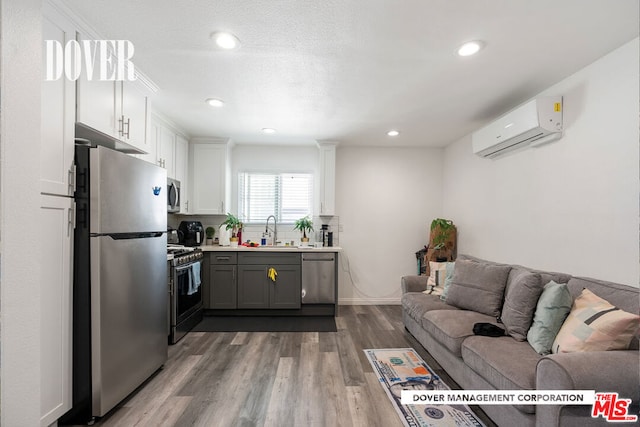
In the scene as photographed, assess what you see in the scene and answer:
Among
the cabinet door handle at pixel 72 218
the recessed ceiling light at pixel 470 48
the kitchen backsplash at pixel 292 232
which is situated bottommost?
the kitchen backsplash at pixel 292 232

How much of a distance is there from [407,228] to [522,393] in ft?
11.0

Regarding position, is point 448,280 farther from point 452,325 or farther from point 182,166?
point 182,166

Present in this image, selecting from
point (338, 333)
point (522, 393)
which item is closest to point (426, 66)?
point (522, 393)

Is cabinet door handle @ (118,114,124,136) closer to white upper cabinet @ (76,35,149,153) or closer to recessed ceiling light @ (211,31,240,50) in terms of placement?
white upper cabinet @ (76,35,149,153)

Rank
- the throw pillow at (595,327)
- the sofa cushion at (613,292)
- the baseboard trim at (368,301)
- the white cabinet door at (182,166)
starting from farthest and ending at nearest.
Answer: the baseboard trim at (368,301) < the white cabinet door at (182,166) < the sofa cushion at (613,292) < the throw pillow at (595,327)

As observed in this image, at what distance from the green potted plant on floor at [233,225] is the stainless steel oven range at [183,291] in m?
0.60

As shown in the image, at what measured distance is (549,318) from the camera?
1944 mm

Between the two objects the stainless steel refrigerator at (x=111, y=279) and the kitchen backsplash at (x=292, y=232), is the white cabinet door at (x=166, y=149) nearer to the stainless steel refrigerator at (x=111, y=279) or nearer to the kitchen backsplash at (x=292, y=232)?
the stainless steel refrigerator at (x=111, y=279)

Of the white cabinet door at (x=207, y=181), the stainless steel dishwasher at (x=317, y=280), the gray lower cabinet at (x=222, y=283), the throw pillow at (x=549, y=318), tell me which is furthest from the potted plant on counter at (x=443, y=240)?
the white cabinet door at (x=207, y=181)

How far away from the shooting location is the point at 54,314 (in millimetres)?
1703

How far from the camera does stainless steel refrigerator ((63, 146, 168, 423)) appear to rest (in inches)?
72.6

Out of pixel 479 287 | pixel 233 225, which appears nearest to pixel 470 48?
pixel 479 287

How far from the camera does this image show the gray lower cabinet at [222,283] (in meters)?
4.06

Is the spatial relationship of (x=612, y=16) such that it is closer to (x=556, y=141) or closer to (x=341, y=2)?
(x=556, y=141)
